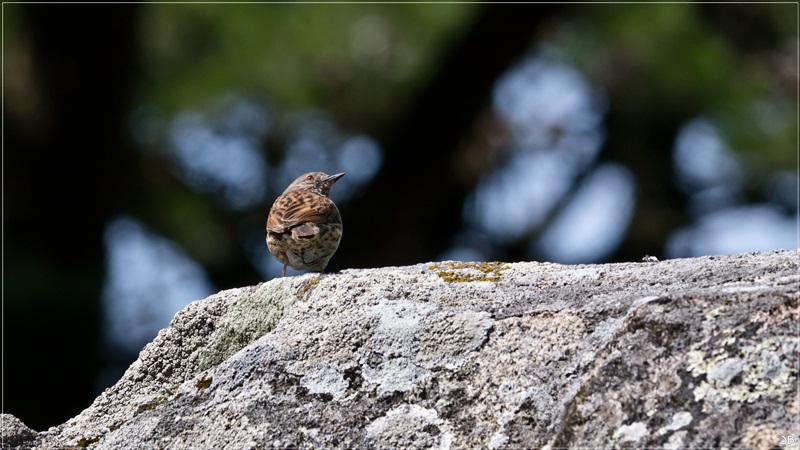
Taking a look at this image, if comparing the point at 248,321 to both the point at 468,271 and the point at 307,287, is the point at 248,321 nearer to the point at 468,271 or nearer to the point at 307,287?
the point at 307,287

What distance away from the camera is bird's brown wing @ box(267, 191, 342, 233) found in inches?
177

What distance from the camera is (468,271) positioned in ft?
8.63

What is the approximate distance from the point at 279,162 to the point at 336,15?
4.48ft

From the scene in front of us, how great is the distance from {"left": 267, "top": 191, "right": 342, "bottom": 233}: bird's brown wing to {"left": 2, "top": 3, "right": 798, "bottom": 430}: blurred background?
195 cm

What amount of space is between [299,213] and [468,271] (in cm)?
203

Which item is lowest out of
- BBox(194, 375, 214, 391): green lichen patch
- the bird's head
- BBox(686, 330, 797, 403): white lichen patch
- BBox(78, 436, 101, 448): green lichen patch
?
BBox(686, 330, 797, 403): white lichen patch

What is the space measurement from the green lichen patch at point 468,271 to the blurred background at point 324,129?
3.96 m

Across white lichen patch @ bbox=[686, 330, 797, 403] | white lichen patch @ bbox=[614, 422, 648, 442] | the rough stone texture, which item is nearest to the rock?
the rough stone texture

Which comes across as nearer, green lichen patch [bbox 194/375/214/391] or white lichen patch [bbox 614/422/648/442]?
white lichen patch [bbox 614/422/648/442]

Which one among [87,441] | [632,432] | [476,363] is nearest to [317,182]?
A: [87,441]

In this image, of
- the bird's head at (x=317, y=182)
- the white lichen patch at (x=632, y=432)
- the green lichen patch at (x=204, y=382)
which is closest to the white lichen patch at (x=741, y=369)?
the white lichen patch at (x=632, y=432)

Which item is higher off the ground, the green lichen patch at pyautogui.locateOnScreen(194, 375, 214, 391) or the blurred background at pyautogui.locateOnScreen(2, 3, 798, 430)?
the blurred background at pyautogui.locateOnScreen(2, 3, 798, 430)

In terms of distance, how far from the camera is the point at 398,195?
313 inches

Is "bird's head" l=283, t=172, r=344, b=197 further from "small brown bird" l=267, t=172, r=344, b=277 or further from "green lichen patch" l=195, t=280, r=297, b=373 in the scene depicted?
"green lichen patch" l=195, t=280, r=297, b=373
